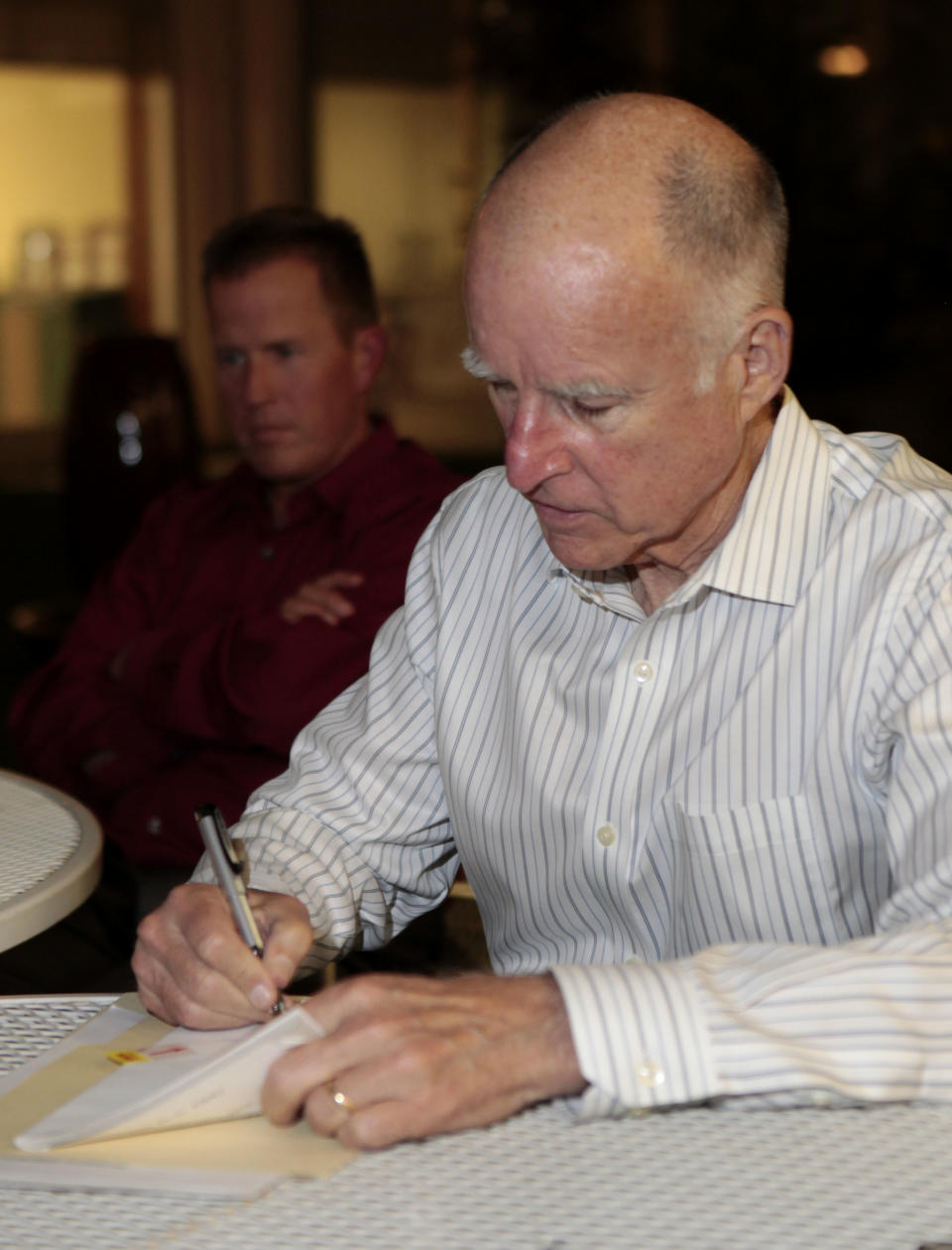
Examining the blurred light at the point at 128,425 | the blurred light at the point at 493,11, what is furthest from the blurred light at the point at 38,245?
the blurred light at the point at 128,425

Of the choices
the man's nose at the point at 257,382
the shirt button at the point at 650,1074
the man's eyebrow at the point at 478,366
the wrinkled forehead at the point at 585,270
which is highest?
the wrinkled forehead at the point at 585,270

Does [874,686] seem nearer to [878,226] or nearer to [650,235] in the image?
[650,235]

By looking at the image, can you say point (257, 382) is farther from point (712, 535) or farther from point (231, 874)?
point (231, 874)

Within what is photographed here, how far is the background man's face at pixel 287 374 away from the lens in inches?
105

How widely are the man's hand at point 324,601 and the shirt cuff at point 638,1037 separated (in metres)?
1.43

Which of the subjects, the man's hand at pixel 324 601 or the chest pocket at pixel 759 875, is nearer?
the chest pocket at pixel 759 875

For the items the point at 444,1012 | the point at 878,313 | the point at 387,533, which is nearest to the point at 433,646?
the point at 444,1012

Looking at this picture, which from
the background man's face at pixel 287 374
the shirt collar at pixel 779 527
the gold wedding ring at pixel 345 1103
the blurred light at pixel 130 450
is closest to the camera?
the gold wedding ring at pixel 345 1103

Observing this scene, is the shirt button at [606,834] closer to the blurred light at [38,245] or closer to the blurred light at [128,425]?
the blurred light at [128,425]

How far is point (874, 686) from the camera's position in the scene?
4.10ft

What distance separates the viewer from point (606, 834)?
138cm

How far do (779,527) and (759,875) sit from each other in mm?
299

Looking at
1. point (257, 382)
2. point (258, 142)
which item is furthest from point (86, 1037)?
point (258, 142)

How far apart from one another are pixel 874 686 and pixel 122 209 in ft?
26.1
